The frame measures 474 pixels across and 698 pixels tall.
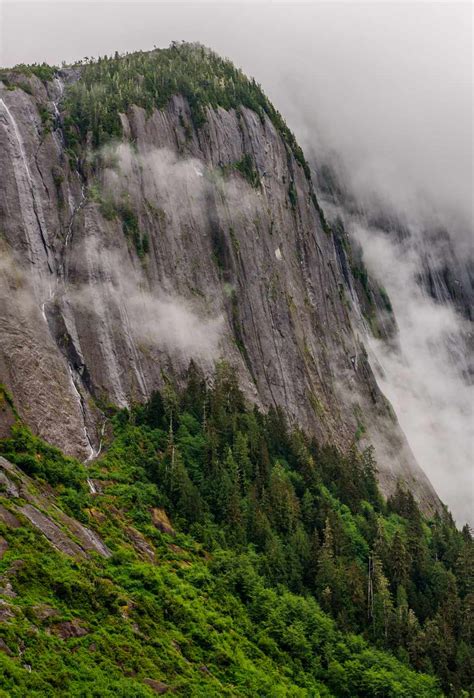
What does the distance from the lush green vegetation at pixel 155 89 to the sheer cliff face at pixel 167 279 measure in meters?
1.99

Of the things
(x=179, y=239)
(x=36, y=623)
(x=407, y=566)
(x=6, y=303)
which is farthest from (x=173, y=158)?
(x=36, y=623)

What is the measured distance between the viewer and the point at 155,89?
108 m

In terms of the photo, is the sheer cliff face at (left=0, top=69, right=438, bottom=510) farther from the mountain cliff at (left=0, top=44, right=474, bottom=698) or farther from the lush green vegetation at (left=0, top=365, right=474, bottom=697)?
the lush green vegetation at (left=0, top=365, right=474, bottom=697)

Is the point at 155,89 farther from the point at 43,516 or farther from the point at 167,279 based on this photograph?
the point at 43,516

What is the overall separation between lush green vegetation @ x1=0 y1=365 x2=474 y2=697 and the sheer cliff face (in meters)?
5.16

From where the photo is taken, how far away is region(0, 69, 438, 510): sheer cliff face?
72750 mm

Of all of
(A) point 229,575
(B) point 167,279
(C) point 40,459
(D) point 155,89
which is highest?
(D) point 155,89

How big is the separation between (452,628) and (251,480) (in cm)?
2167

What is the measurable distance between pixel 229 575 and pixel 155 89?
7095 cm

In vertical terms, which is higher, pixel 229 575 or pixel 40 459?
pixel 229 575

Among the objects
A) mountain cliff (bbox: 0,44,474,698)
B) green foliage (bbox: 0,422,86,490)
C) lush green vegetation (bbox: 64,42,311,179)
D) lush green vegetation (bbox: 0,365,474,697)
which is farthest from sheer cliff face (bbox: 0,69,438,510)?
lush green vegetation (bbox: 0,365,474,697)

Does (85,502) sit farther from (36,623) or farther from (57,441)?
(36,623)

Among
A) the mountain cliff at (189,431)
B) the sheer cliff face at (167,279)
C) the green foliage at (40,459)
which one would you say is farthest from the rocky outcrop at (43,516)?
the sheer cliff face at (167,279)

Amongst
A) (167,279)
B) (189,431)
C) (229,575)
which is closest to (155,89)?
(167,279)
